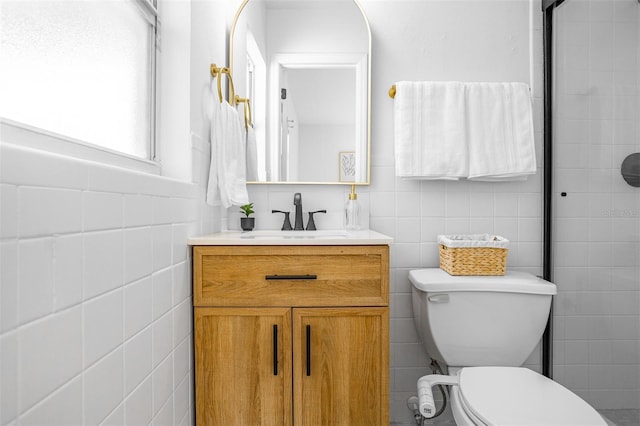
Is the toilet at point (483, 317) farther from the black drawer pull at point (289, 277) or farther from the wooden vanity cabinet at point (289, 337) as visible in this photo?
the black drawer pull at point (289, 277)

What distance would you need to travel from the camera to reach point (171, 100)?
128 cm

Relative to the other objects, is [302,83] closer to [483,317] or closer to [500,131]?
[500,131]

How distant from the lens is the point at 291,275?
4.05 feet

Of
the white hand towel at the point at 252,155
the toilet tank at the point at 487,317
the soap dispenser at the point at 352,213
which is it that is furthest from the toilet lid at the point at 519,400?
the white hand towel at the point at 252,155

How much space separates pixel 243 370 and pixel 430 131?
47.6 inches

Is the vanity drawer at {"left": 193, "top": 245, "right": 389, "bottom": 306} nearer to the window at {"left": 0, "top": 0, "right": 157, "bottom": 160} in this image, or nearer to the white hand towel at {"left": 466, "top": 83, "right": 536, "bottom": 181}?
the window at {"left": 0, "top": 0, "right": 157, "bottom": 160}

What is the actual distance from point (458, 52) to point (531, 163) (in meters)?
0.60

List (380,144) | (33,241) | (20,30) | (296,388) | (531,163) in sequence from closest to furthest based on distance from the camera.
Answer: (33,241) < (20,30) < (296,388) < (531,163) < (380,144)

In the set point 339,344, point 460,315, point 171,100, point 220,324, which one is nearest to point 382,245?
point 339,344

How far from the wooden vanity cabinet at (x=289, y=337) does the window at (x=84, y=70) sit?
450 millimetres

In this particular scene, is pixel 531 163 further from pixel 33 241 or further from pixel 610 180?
pixel 33 241

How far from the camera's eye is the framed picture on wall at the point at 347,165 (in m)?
1.75

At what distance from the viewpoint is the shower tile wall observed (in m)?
1.34

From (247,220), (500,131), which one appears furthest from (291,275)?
(500,131)
